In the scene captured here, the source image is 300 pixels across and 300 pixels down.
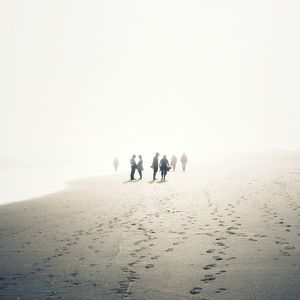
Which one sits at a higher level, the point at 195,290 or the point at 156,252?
the point at 195,290

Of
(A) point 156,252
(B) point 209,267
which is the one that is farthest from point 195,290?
(A) point 156,252

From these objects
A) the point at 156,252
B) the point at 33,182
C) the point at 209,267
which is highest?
the point at 209,267

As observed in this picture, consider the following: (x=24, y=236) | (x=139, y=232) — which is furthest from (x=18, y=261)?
(x=139, y=232)

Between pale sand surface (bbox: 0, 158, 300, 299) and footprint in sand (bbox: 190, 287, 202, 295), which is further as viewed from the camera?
pale sand surface (bbox: 0, 158, 300, 299)

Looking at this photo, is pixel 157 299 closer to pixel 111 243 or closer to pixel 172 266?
pixel 172 266

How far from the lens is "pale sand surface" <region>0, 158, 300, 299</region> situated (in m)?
6.91

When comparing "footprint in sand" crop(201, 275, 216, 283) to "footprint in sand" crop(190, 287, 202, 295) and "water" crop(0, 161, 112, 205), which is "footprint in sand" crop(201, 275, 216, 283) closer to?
"footprint in sand" crop(190, 287, 202, 295)

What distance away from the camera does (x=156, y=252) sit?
9484 mm

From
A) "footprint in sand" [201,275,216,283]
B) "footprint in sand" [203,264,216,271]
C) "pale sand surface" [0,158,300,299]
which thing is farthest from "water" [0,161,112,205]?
"footprint in sand" [201,275,216,283]

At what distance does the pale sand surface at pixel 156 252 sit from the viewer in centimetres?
691

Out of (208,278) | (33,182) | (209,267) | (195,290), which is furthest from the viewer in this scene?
(33,182)

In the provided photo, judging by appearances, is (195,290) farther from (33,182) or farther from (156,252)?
(33,182)

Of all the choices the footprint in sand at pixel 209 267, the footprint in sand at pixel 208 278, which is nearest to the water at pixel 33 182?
the footprint in sand at pixel 209 267

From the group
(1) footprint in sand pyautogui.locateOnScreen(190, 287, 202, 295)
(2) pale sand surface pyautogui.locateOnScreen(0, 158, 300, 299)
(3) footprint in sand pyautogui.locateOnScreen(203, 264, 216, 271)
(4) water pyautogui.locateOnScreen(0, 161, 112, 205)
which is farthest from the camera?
(4) water pyautogui.locateOnScreen(0, 161, 112, 205)
